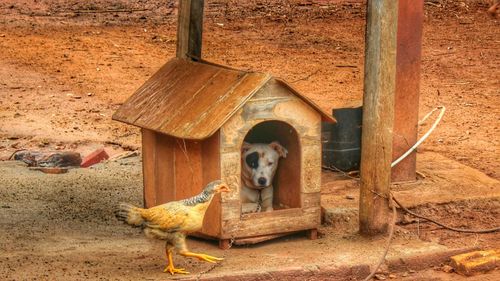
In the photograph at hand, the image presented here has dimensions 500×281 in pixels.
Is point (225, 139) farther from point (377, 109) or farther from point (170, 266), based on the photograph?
point (377, 109)

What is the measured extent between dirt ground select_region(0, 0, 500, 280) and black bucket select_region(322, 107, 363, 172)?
1462 mm

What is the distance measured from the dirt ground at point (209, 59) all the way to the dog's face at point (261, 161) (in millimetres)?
1515

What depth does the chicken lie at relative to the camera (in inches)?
307

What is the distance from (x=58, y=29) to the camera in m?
17.5

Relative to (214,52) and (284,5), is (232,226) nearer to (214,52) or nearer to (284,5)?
(214,52)

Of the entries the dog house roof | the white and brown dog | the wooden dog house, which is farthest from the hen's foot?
the white and brown dog

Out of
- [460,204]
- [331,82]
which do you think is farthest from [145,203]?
[331,82]

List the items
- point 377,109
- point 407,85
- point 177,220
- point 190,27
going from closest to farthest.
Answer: point 177,220, point 377,109, point 190,27, point 407,85

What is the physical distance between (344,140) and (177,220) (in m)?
2.87

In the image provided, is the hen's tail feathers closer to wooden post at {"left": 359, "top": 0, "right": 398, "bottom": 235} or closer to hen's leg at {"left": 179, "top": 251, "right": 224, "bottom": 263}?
hen's leg at {"left": 179, "top": 251, "right": 224, "bottom": 263}

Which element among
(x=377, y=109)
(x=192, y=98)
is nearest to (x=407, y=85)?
(x=377, y=109)

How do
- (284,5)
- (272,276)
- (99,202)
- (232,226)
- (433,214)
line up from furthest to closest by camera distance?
(284,5), (99,202), (433,214), (232,226), (272,276)

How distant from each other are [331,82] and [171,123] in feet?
23.3

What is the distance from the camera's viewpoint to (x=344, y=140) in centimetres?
1028
